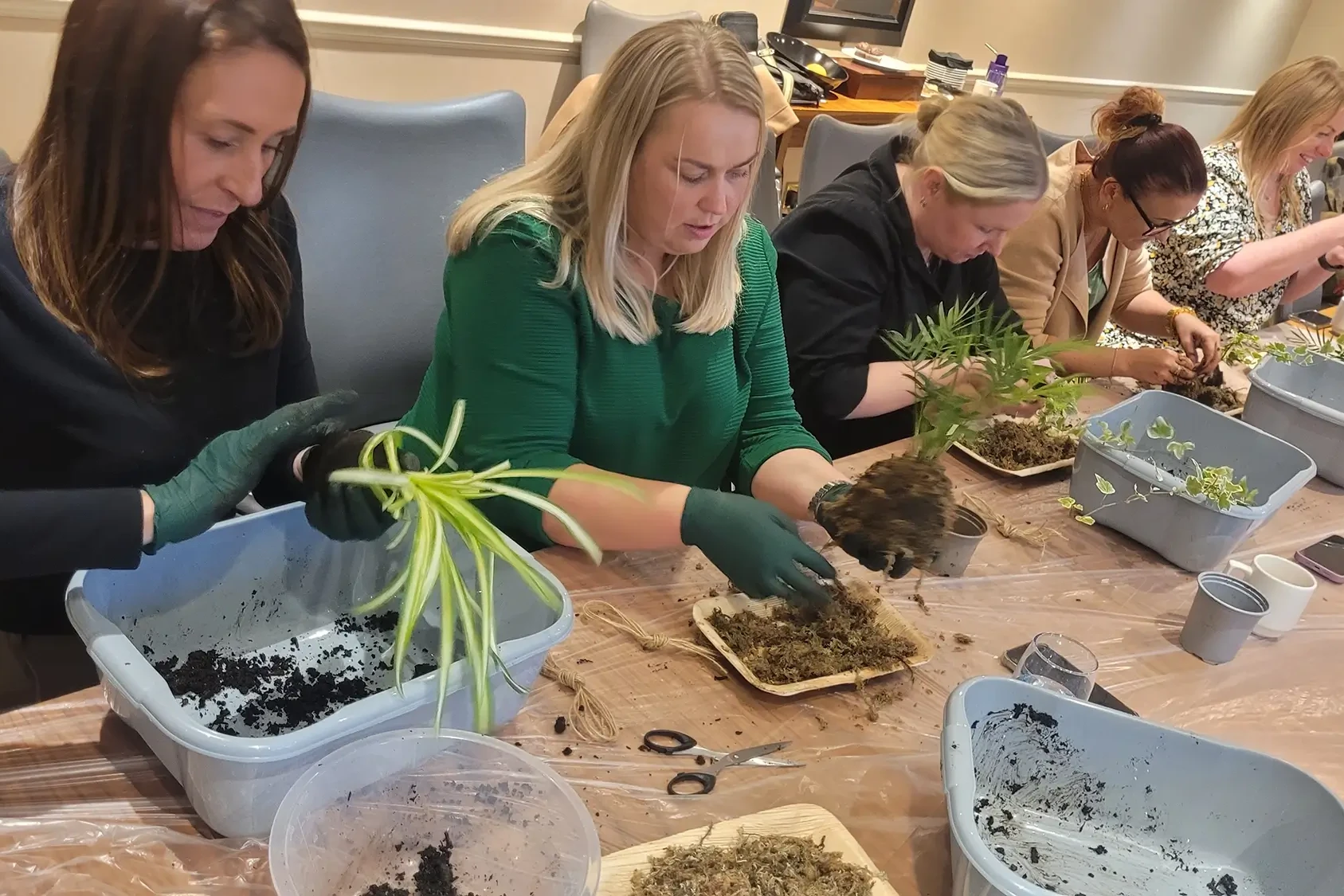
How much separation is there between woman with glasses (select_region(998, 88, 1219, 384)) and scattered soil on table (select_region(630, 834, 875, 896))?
1500 millimetres

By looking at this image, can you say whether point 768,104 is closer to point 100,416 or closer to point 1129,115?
point 1129,115

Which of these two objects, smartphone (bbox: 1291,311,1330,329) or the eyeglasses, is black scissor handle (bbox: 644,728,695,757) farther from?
smartphone (bbox: 1291,311,1330,329)

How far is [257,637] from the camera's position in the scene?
1104mm

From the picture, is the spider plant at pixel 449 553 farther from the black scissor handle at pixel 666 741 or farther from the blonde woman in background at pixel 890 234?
the blonde woman in background at pixel 890 234

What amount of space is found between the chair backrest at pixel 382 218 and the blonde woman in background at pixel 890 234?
2.22 ft

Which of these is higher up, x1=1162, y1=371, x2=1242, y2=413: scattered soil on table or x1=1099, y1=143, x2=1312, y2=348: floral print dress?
x1=1099, y1=143, x2=1312, y2=348: floral print dress

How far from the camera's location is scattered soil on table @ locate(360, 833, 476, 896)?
823 millimetres

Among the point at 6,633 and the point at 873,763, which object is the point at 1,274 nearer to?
the point at 6,633

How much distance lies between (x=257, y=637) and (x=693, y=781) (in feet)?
1.72

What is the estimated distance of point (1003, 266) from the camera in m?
2.23

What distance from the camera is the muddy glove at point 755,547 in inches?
44.2

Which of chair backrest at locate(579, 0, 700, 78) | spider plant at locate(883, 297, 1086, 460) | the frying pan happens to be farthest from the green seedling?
the frying pan

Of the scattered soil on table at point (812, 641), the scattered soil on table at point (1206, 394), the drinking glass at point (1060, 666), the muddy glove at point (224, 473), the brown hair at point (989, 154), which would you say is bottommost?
the scattered soil on table at point (812, 641)

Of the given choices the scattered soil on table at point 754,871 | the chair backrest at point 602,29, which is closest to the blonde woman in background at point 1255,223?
the chair backrest at point 602,29
